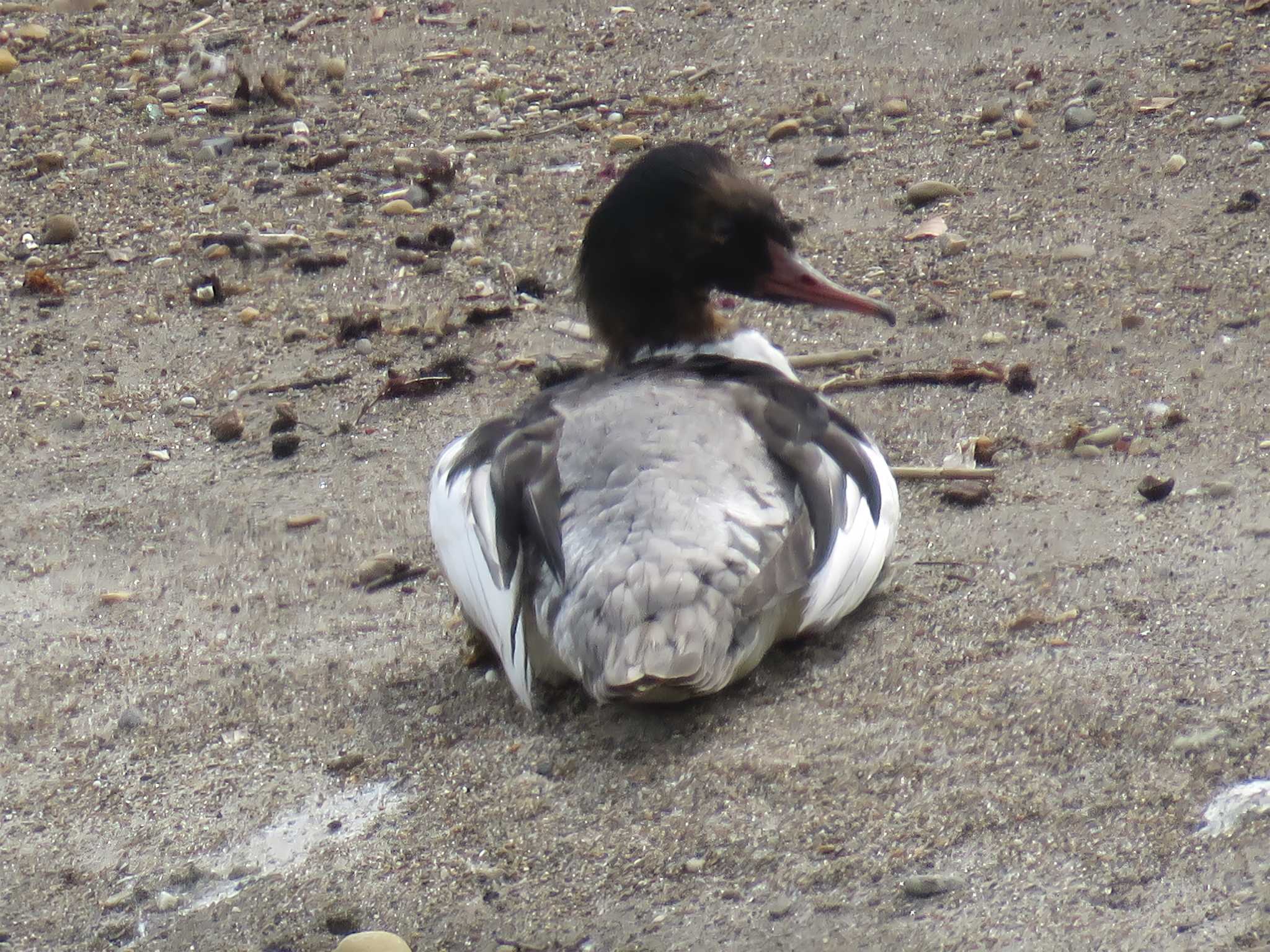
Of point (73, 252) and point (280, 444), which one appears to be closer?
point (280, 444)

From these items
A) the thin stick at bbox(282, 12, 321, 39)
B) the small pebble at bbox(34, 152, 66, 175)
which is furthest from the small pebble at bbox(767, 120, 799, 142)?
the small pebble at bbox(34, 152, 66, 175)

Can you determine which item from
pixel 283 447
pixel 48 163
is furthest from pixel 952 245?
pixel 48 163

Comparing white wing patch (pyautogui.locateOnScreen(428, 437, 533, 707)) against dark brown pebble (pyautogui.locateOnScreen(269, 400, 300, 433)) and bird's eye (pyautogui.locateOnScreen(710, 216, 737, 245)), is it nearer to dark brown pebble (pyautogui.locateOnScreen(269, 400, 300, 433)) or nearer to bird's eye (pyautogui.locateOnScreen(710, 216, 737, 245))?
bird's eye (pyautogui.locateOnScreen(710, 216, 737, 245))

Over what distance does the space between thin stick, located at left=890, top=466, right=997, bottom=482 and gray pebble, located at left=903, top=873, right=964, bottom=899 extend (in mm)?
2077

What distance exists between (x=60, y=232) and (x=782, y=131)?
10.8 ft

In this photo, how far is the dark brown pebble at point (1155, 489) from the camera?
462cm

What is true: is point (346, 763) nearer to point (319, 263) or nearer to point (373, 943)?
point (373, 943)

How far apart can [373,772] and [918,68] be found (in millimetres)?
5398

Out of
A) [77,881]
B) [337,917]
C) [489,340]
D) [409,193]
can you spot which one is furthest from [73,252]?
[337,917]

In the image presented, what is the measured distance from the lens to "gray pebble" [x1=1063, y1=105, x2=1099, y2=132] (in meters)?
7.34

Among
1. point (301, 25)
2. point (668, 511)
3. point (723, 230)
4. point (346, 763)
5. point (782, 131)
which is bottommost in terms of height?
point (346, 763)

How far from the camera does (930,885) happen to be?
303 cm

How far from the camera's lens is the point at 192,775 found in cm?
402

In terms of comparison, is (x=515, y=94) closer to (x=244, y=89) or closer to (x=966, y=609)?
(x=244, y=89)
